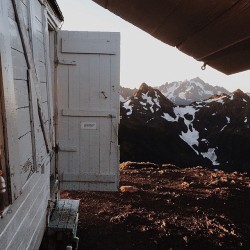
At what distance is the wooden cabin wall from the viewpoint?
2209 mm

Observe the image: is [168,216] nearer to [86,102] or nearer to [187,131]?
[86,102]

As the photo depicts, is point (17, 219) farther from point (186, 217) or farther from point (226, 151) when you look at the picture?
point (226, 151)

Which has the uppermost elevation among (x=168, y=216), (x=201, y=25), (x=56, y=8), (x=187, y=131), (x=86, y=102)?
(x=56, y=8)

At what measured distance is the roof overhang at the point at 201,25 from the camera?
4.62 feet

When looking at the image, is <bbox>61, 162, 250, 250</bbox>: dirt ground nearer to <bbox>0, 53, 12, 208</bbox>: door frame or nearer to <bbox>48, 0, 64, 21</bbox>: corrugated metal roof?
<bbox>48, 0, 64, 21</bbox>: corrugated metal roof

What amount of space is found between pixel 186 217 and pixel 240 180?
483 centimetres

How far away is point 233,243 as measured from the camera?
657 cm

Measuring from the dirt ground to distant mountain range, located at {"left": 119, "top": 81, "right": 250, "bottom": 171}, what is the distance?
919 inches

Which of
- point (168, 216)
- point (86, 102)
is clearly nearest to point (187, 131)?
point (168, 216)

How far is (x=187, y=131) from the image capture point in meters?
42.2

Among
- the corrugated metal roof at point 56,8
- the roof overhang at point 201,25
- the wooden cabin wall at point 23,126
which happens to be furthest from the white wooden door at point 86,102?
the roof overhang at point 201,25

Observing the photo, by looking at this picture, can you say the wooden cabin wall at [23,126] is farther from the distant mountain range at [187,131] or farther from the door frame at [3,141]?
the distant mountain range at [187,131]

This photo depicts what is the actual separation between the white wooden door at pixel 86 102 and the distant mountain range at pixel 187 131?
89.4 ft

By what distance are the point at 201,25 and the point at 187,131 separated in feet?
136
